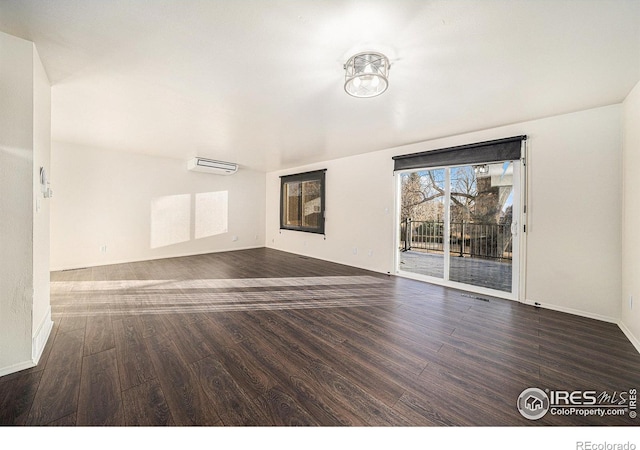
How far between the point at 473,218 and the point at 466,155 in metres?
0.94

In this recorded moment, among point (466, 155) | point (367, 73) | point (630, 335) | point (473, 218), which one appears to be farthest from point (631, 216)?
point (367, 73)

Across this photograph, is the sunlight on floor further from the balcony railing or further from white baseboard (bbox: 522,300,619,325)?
white baseboard (bbox: 522,300,619,325)

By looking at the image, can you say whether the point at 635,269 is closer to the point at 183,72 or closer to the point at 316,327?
the point at 316,327

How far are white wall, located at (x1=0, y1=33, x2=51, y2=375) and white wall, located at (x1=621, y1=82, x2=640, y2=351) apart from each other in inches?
192

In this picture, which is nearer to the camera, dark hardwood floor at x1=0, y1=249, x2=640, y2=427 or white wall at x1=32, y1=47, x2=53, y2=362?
dark hardwood floor at x1=0, y1=249, x2=640, y2=427

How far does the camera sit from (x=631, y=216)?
90.7 inches

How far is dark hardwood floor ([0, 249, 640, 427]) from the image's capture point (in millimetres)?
1362

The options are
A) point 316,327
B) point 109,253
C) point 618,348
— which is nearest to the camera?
point 618,348

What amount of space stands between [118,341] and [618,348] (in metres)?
4.33

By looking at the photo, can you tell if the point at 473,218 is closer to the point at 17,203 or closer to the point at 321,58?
the point at 321,58

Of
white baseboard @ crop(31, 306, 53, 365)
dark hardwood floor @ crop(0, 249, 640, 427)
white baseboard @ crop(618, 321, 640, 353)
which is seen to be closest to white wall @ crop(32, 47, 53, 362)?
white baseboard @ crop(31, 306, 53, 365)

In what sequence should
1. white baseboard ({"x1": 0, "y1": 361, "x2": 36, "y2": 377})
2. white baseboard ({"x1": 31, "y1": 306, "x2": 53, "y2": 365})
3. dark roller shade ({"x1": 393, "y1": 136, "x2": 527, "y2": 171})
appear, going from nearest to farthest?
white baseboard ({"x1": 0, "y1": 361, "x2": 36, "y2": 377})
white baseboard ({"x1": 31, "y1": 306, "x2": 53, "y2": 365})
dark roller shade ({"x1": 393, "y1": 136, "x2": 527, "y2": 171})

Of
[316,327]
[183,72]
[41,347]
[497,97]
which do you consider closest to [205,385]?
[316,327]

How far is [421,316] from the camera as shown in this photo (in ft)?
8.80
